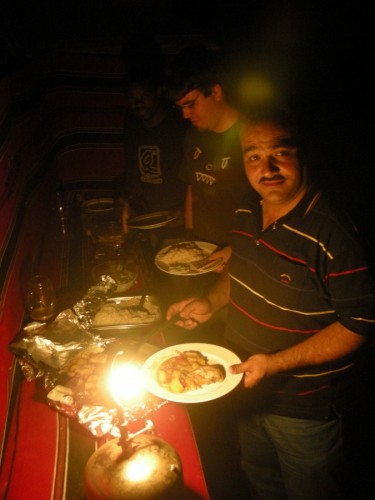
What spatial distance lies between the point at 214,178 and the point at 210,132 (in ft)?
1.29

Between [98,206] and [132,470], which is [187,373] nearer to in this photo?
[132,470]

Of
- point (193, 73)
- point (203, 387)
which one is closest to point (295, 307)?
point (203, 387)

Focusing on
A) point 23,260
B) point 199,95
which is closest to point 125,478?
point 23,260

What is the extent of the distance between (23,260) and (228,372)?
1.74 metres

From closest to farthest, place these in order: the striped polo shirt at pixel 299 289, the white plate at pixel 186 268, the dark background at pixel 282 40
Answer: the striped polo shirt at pixel 299 289
the white plate at pixel 186 268
the dark background at pixel 282 40

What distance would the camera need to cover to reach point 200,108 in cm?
311

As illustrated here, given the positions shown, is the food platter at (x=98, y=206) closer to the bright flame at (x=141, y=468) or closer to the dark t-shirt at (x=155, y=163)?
the dark t-shirt at (x=155, y=163)

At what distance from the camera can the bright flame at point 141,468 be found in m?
1.08

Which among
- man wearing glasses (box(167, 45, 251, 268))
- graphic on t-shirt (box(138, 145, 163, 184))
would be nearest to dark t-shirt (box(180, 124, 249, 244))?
man wearing glasses (box(167, 45, 251, 268))

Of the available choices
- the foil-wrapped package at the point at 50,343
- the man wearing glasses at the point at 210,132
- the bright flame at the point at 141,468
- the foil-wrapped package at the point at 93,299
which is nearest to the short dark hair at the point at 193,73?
the man wearing glasses at the point at 210,132

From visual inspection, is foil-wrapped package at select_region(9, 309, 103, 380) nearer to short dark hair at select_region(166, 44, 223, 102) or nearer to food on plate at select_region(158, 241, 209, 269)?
→ food on plate at select_region(158, 241, 209, 269)

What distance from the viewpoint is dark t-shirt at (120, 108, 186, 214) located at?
4.21 meters

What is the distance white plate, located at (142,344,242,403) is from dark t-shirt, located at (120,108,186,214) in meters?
2.41

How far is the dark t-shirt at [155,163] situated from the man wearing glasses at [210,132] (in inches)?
24.6
